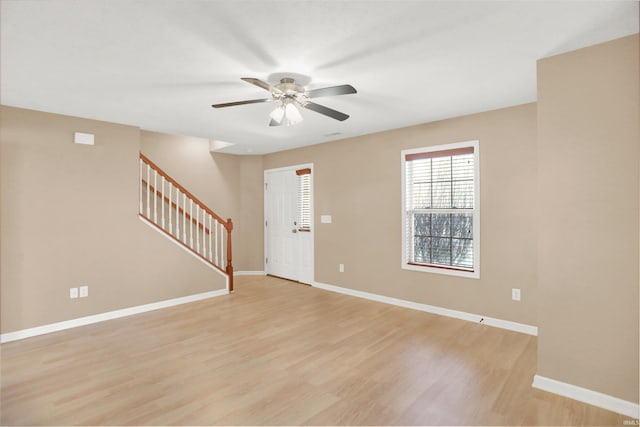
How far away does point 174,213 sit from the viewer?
5301mm

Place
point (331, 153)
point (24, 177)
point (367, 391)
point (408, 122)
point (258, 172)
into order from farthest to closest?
point (258, 172) → point (331, 153) → point (408, 122) → point (24, 177) → point (367, 391)

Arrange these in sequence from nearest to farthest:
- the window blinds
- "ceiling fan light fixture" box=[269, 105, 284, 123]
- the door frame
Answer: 1. "ceiling fan light fixture" box=[269, 105, 284, 123]
2. the window blinds
3. the door frame

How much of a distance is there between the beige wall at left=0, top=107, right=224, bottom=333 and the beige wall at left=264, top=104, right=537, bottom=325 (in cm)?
262

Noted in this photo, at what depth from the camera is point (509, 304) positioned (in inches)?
138

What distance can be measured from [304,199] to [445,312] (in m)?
3.00

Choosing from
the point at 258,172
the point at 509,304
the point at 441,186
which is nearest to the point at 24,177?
the point at 258,172

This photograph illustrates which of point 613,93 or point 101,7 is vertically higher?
point 101,7

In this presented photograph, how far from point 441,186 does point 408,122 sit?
0.94m

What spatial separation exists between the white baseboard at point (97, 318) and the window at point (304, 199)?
1.85m

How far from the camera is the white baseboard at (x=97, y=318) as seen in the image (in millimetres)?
3328

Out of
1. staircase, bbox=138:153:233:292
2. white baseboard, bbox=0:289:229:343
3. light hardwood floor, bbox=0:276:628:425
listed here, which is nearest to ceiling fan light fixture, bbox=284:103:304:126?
light hardwood floor, bbox=0:276:628:425

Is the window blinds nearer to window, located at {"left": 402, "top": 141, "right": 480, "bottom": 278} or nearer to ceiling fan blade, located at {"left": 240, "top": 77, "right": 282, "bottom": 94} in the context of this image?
window, located at {"left": 402, "top": 141, "right": 480, "bottom": 278}

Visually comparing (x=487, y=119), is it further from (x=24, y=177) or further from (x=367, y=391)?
(x=24, y=177)

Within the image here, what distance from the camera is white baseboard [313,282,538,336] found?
3426 millimetres
